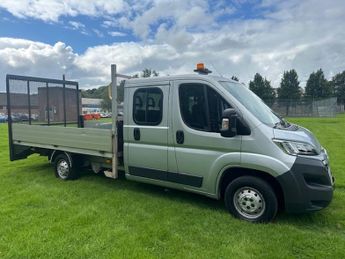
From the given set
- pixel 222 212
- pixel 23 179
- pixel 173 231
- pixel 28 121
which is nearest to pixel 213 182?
pixel 222 212

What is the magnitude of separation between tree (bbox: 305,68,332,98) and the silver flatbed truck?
64.4 m

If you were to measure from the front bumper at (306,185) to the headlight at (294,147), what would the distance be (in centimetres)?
10

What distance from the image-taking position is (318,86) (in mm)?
62719

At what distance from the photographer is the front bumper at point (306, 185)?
4145 millimetres

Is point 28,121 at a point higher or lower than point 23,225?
higher

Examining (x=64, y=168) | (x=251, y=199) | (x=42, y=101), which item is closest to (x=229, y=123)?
(x=251, y=199)

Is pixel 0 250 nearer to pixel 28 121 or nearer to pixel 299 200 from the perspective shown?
pixel 299 200

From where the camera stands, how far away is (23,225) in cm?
457

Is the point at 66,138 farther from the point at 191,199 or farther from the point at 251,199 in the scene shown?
the point at 251,199

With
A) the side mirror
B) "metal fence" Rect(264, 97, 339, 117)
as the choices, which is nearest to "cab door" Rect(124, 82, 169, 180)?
the side mirror

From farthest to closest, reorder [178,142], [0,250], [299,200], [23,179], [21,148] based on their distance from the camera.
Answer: [21,148], [23,179], [178,142], [299,200], [0,250]

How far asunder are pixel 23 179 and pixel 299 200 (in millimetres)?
6204

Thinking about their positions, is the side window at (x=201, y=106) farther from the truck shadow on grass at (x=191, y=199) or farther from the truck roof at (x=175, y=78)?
the truck shadow on grass at (x=191, y=199)

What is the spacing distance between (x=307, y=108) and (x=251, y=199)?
128ft
